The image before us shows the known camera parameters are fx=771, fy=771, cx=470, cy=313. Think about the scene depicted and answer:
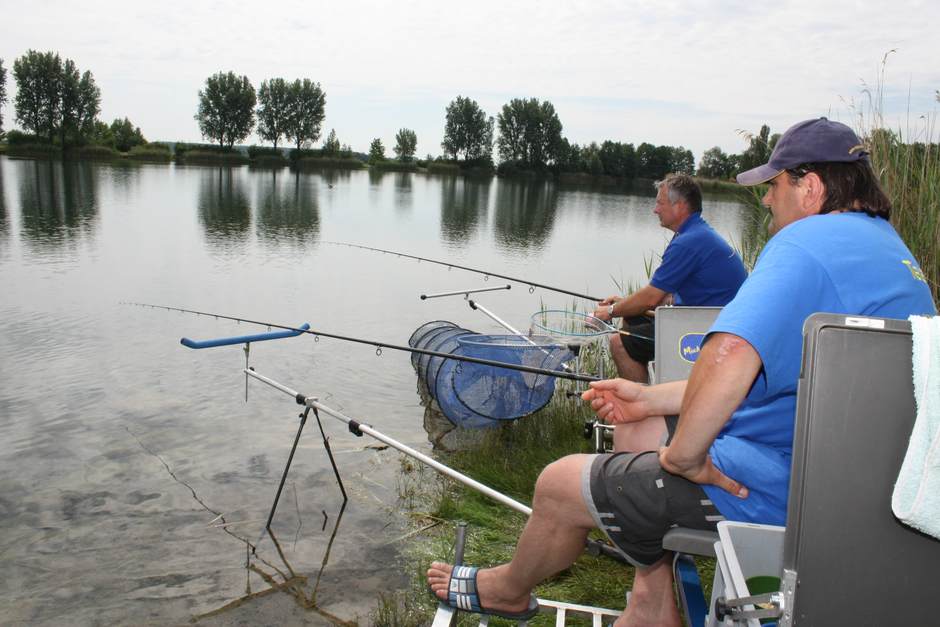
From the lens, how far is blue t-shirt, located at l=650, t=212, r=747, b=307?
472 cm

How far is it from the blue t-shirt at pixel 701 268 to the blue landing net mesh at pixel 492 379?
2.68 ft

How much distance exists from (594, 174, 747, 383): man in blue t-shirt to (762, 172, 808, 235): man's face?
8.84 ft

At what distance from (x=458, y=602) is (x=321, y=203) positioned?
2992 centimetres

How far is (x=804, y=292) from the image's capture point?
5.37 feet

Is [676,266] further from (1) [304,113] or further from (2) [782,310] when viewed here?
(1) [304,113]

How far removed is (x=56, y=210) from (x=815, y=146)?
23614 mm

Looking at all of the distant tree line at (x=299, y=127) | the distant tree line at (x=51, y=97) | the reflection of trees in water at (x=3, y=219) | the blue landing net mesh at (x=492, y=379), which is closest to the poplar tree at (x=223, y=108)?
the distant tree line at (x=299, y=127)

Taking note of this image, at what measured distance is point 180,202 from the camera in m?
27.6

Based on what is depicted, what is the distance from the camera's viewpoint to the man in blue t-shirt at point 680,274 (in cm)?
474

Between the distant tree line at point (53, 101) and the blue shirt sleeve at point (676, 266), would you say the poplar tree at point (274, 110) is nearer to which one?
the distant tree line at point (53, 101)

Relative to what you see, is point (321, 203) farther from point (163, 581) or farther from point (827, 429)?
point (827, 429)

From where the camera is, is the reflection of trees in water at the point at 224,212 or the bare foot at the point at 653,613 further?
the reflection of trees in water at the point at 224,212

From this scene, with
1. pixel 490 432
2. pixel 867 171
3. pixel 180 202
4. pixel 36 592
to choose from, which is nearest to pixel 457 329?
pixel 490 432

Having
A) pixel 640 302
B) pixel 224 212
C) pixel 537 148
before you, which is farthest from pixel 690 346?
pixel 537 148
